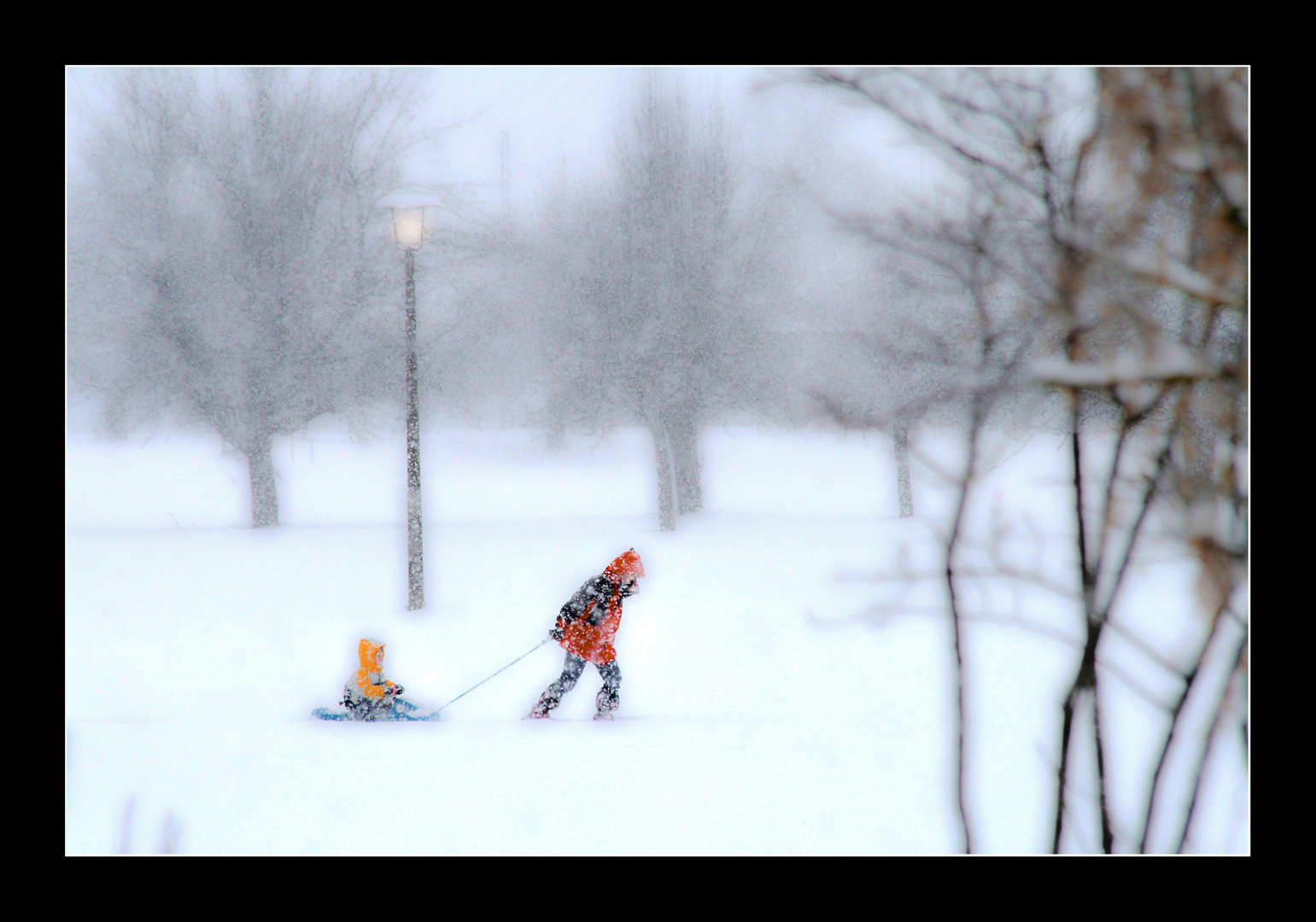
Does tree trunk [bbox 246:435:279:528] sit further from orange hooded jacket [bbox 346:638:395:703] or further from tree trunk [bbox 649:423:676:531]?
orange hooded jacket [bbox 346:638:395:703]

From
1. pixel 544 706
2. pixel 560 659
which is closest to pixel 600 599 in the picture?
pixel 544 706

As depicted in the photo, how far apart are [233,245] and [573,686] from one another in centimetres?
529

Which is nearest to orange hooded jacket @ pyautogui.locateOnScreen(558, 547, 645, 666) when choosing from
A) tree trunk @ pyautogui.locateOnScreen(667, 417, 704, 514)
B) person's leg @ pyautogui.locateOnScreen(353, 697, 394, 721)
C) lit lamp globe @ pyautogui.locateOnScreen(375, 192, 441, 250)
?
person's leg @ pyautogui.locateOnScreen(353, 697, 394, 721)

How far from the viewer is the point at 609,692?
14.6 feet

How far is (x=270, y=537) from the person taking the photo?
7797 millimetres

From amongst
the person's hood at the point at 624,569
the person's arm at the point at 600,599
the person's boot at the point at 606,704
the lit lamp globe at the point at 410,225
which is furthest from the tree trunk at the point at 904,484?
the lit lamp globe at the point at 410,225

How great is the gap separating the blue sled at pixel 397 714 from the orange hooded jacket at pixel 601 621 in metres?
0.88

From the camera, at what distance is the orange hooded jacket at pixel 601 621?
14.4 ft

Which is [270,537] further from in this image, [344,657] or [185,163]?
[185,163]

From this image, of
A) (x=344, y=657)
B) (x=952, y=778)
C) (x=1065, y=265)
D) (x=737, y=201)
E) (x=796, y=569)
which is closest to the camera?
(x=1065, y=265)

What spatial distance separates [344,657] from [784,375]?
4224mm

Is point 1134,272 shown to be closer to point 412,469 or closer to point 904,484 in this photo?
point 904,484

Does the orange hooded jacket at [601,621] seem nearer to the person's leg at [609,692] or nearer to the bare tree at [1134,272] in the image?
the person's leg at [609,692]
